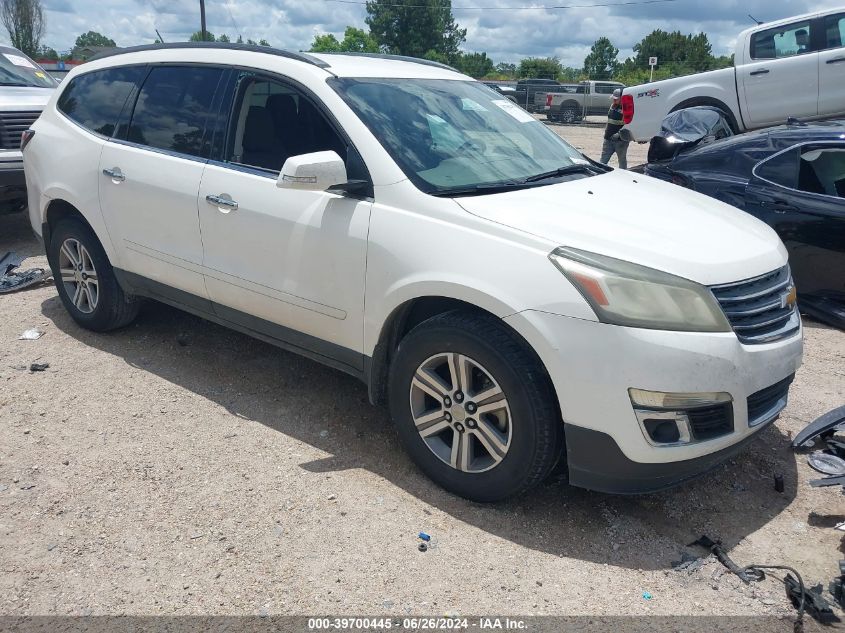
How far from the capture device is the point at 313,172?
3379mm

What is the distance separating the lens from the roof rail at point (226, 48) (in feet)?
13.1

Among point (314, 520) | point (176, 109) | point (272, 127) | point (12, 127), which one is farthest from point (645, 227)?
point (12, 127)

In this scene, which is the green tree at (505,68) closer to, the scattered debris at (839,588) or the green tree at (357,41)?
the green tree at (357,41)

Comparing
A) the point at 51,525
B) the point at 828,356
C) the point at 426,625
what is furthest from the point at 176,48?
the point at 828,356

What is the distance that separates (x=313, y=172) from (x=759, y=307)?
2.00 m

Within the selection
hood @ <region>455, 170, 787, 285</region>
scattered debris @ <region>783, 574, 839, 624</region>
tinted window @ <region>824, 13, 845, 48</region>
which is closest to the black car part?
scattered debris @ <region>783, 574, 839, 624</region>

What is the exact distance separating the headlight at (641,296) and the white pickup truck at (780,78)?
812 cm

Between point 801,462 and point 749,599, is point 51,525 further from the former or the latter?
point 801,462

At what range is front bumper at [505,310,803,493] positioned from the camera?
2.82 m

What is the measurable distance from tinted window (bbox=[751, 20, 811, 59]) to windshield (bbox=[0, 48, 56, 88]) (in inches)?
362

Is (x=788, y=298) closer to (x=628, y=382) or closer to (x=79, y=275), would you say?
(x=628, y=382)

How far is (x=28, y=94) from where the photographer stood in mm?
8180

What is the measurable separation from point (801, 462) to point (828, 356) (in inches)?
62.3

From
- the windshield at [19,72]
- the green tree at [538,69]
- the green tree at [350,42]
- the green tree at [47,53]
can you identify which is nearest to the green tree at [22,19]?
the green tree at [47,53]
